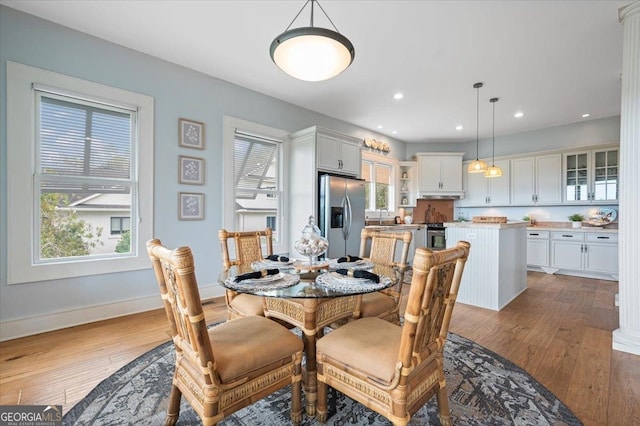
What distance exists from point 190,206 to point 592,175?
6.74 meters

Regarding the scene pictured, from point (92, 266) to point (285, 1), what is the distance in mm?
3051

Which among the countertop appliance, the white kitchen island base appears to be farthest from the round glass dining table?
the countertop appliance

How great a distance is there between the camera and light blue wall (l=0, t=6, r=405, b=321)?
2.43 meters

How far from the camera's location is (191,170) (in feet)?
11.2

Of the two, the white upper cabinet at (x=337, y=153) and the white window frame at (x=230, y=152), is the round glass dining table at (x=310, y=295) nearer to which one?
the white window frame at (x=230, y=152)

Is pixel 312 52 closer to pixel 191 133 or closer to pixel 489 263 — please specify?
pixel 191 133

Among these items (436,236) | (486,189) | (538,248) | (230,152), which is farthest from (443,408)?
(486,189)

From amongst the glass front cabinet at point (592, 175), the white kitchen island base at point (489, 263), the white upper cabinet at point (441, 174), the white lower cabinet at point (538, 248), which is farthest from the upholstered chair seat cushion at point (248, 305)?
the glass front cabinet at point (592, 175)

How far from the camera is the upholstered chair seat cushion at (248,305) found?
1935mm

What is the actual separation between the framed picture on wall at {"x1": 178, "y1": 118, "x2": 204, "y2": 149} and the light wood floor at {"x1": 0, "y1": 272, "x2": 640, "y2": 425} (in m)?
1.95

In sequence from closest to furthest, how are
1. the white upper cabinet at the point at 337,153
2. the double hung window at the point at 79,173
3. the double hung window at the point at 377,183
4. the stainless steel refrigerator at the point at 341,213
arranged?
the double hung window at the point at 79,173
the stainless steel refrigerator at the point at 341,213
the white upper cabinet at the point at 337,153
the double hung window at the point at 377,183

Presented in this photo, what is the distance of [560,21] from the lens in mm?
2492

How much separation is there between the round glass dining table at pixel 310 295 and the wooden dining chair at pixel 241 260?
4.9 inches

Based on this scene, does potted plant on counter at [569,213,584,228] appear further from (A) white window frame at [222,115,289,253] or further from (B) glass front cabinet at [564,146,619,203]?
(A) white window frame at [222,115,289,253]
